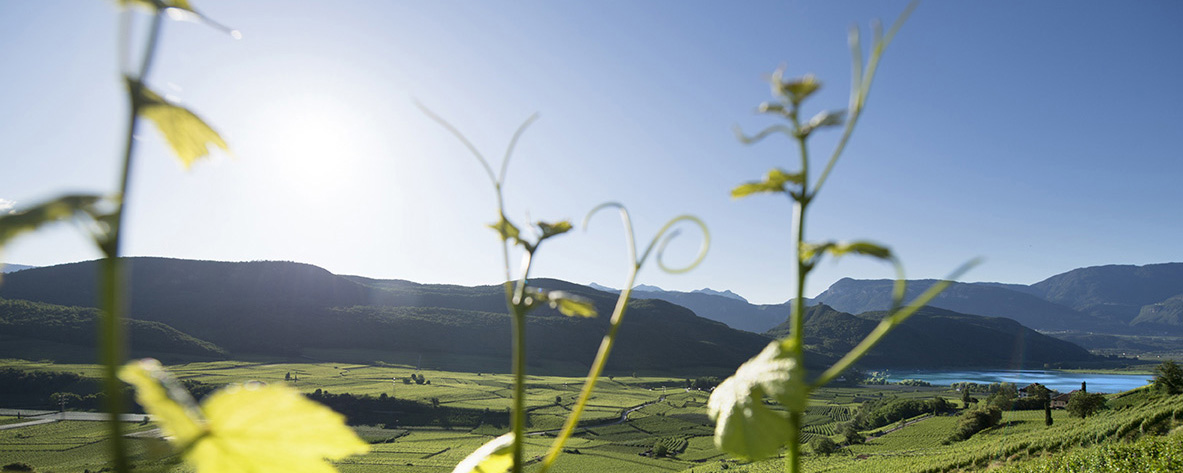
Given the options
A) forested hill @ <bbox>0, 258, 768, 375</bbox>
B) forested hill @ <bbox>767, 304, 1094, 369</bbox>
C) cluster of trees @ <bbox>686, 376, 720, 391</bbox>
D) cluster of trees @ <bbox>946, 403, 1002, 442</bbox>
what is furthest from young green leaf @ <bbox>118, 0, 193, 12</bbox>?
forested hill @ <bbox>767, 304, 1094, 369</bbox>

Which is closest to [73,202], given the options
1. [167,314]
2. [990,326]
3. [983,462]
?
[983,462]

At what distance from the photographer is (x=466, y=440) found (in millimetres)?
58406

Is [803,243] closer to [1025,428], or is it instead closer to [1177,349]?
[1025,428]

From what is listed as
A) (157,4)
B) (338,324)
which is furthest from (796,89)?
(338,324)

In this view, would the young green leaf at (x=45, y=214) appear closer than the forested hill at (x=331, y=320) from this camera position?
Yes

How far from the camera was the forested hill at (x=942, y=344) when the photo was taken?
132 metres

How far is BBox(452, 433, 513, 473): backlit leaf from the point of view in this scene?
2.37 feet

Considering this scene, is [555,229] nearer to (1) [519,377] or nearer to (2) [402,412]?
(1) [519,377]

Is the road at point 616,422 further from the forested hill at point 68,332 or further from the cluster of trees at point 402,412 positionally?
the forested hill at point 68,332

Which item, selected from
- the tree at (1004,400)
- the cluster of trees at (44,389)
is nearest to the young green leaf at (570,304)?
the tree at (1004,400)

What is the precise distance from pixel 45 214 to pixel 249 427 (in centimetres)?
21

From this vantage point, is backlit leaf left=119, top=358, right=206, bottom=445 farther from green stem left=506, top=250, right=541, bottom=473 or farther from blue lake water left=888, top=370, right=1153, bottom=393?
blue lake water left=888, top=370, right=1153, bottom=393

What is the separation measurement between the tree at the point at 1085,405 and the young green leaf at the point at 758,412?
5747 cm

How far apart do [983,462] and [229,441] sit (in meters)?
36.7
